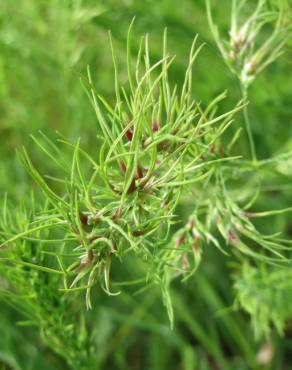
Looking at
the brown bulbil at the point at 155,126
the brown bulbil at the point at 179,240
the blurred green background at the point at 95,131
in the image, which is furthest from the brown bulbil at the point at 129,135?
the blurred green background at the point at 95,131

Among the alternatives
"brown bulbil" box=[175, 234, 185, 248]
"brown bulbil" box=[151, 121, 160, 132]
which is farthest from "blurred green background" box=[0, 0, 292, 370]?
"brown bulbil" box=[151, 121, 160, 132]

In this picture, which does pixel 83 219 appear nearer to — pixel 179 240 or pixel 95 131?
pixel 179 240

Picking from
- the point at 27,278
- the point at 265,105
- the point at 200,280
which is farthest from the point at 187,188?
the point at 200,280

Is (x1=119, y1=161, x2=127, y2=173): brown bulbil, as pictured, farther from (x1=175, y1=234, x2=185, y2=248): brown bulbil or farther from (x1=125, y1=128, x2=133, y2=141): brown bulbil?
(x1=175, y1=234, x2=185, y2=248): brown bulbil

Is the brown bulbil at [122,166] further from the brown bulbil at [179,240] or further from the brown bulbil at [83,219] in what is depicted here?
the brown bulbil at [179,240]

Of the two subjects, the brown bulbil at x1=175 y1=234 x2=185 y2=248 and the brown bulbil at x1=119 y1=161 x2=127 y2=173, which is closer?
the brown bulbil at x1=119 y1=161 x2=127 y2=173

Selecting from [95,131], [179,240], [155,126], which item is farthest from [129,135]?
[95,131]

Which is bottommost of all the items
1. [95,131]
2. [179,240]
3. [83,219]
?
[95,131]

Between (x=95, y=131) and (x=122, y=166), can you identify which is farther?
(x=95, y=131)
